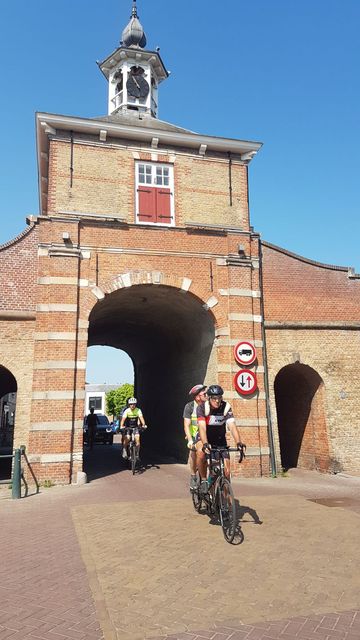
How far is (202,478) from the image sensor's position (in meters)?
7.20

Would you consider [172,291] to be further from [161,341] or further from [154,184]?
[161,341]

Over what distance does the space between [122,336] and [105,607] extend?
1690 cm

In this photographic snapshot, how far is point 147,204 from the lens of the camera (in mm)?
13430

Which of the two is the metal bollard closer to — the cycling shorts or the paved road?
the paved road

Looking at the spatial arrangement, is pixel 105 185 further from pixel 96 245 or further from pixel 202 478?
pixel 202 478

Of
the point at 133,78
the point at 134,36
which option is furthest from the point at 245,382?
the point at 134,36

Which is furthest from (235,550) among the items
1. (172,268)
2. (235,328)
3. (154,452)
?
(154,452)

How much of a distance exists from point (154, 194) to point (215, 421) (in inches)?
350

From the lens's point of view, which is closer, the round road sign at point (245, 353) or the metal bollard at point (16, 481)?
the metal bollard at point (16, 481)

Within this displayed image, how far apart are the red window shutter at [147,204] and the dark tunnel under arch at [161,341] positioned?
2159 mm

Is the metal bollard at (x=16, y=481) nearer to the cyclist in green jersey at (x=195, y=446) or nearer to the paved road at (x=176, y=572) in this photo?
the paved road at (x=176, y=572)

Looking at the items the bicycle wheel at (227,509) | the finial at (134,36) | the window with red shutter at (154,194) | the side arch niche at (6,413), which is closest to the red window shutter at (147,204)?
the window with red shutter at (154,194)

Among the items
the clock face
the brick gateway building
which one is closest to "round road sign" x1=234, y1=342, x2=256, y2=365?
the brick gateway building

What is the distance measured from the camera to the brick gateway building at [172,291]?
11531 mm
